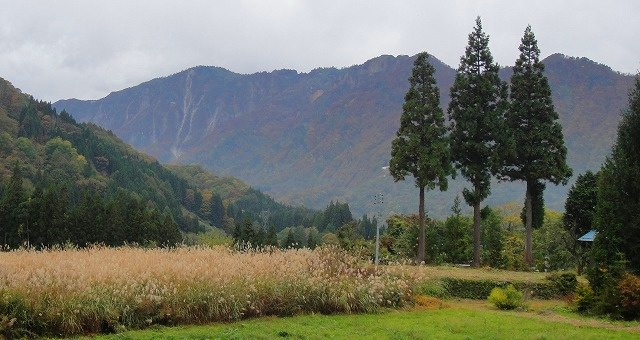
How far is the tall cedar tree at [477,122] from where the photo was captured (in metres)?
27.7

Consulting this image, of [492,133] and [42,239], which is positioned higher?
[492,133]

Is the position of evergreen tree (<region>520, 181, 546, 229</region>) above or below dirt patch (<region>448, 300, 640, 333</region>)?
above

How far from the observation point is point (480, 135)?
28141 millimetres

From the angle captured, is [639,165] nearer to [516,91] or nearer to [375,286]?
[375,286]

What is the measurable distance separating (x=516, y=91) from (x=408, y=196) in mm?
126149

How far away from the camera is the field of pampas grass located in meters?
9.63

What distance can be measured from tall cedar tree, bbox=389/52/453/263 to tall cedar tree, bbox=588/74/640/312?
11.5 m

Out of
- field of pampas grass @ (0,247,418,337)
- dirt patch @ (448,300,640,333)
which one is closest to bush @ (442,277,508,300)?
dirt patch @ (448,300,640,333)

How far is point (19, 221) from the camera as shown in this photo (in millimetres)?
43562

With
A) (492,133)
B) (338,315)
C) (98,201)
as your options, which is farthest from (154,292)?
(98,201)

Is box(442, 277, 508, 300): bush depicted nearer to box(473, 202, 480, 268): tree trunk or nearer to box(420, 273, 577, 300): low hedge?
box(420, 273, 577, 300): low hedge

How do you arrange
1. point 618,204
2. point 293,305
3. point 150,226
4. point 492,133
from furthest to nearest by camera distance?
point 150,226 < point 492,133 < point 618,204 < point 293,305

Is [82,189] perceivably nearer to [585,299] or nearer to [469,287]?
[469,287]

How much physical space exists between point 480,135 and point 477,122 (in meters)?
0.63
